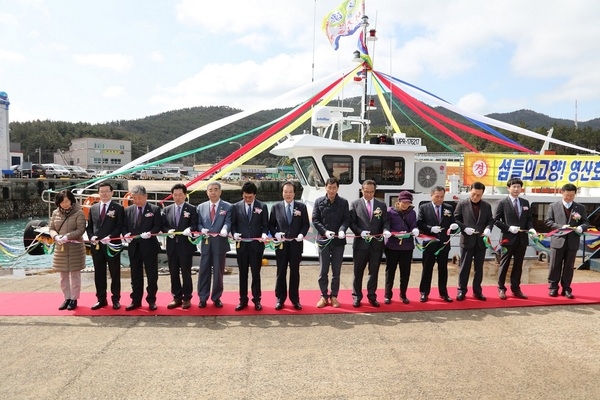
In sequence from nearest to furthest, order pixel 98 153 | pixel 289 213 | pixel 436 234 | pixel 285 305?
→ pixel 289 213
pixel 285 305
pixel 436 234
pixel 98 153

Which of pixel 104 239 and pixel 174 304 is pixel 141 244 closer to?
pixel 104 239

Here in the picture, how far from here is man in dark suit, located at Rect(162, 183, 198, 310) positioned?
5020 mm

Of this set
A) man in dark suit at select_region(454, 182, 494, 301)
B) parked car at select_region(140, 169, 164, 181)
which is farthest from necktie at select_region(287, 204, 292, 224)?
parked car at select_region(140, 169, 164, 181)

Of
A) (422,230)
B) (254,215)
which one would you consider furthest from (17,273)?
(422,230)

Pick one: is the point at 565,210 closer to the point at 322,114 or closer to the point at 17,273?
the point at 322,114

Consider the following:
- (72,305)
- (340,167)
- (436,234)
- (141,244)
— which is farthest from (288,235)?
(340,167)

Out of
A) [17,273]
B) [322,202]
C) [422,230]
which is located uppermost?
[322,202]

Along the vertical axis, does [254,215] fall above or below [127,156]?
below

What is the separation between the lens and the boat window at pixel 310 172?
8.39m

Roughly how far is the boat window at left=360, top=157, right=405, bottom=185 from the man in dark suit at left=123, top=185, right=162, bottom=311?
4.58 meters

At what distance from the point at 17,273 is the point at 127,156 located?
68.3 metres

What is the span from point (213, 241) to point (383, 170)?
14.9 feet

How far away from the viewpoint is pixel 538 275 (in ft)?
23.3

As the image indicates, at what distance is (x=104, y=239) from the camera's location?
194 inches
